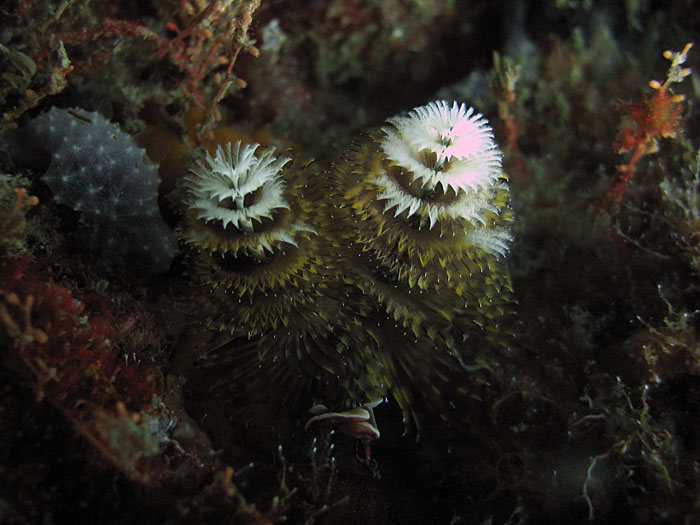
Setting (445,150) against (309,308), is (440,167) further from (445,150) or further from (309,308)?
(309,308)

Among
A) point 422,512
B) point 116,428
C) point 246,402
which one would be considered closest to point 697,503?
point 422,512

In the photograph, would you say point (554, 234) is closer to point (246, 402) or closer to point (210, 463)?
point (246, 402)

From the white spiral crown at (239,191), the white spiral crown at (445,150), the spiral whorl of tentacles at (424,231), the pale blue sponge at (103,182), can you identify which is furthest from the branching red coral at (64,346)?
the white spiral crown at (445,150)

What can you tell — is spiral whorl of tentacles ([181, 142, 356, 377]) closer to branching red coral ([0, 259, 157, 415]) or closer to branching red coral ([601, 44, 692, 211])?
branching red coral ([0, 259, 157, 415])

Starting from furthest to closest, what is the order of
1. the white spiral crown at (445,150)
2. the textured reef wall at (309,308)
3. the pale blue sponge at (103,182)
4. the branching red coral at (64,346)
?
1. the pale blue sponge at (103,182)
2. the white spiral crown at (445,150)
3. the textured reef wall at (309,308)
4. the branching red coral at (64,346)

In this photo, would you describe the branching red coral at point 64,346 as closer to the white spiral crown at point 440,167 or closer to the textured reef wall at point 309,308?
the textured reef wall at point 309,308

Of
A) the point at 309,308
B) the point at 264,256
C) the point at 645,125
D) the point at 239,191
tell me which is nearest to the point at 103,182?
the point at 239,191
